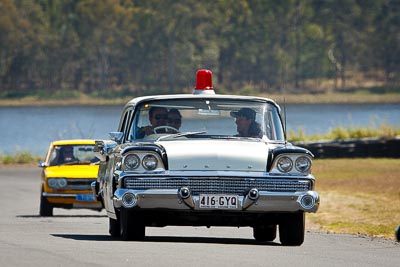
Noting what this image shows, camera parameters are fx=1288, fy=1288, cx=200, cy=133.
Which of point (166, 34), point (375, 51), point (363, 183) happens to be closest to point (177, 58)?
point (166, 34)

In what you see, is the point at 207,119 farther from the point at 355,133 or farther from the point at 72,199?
the point at 355,133

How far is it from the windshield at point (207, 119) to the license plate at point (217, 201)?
1.29 metres

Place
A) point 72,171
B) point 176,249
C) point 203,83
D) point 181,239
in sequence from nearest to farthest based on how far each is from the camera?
point 176,249 → point 181,239 → point 203,83 → point 72,171

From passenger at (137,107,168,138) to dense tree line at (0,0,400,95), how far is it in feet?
366

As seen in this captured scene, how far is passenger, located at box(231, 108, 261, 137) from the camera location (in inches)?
555

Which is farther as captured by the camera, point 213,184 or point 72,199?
point 72,199

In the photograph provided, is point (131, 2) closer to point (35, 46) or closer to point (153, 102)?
point (35, 46)

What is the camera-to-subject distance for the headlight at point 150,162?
12961mm

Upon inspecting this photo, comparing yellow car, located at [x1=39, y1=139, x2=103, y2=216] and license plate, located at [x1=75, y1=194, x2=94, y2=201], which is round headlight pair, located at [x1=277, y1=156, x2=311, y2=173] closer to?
yellow car, located at [x1=39, y1=139, x2=103, y2=216]

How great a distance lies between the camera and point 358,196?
87.2 feet

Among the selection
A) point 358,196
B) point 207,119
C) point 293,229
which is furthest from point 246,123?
point 358,196

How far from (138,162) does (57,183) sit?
9.71m

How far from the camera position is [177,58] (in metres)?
128

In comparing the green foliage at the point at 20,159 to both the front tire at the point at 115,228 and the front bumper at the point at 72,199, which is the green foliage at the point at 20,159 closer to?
the front bumper at the point at 72,199
